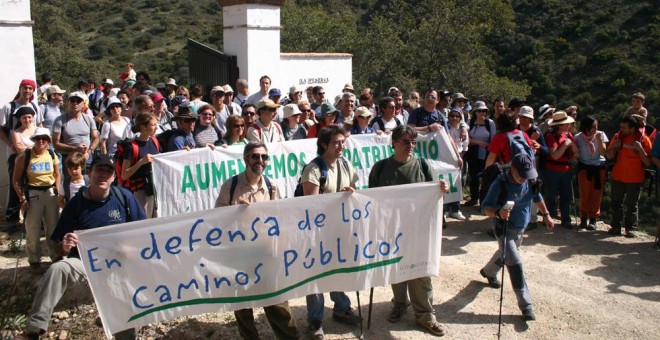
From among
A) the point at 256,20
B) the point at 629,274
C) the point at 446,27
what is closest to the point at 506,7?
the point at 446,27

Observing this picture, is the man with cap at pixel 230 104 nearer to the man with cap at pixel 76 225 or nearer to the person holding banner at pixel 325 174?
the person holding banner at pixel 325 174

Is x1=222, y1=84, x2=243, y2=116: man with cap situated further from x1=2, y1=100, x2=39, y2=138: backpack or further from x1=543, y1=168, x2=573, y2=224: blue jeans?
x1=543, y1=168, x2=573, y2=224: blue jeans

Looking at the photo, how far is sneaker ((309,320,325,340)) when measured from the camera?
5.43m

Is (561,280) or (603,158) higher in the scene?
(603,158)

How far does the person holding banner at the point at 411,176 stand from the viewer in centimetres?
554

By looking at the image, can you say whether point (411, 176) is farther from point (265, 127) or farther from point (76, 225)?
point (76, 225)

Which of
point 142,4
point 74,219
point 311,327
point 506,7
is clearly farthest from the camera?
point 142,4

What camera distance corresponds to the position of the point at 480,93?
24.6 meters

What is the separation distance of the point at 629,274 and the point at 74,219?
257 inches

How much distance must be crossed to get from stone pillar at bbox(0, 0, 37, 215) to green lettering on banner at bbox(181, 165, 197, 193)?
3155 millimetres

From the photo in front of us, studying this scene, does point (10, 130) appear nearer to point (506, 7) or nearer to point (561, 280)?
point (561, 280)

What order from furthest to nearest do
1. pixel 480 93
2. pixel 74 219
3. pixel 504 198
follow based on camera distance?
pixel 480 93
pixel 504 198
pixel 74 219

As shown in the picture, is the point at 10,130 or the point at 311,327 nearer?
the point at 311,327

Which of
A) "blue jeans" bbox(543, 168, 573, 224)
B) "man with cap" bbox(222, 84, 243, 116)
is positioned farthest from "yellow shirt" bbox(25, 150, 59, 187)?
"blue jeans" bbox(543, 168, 573, 224)
